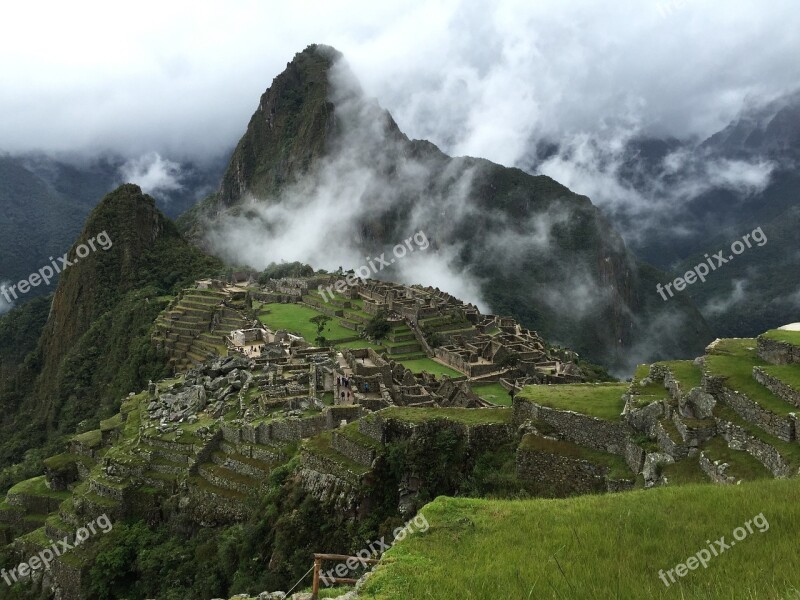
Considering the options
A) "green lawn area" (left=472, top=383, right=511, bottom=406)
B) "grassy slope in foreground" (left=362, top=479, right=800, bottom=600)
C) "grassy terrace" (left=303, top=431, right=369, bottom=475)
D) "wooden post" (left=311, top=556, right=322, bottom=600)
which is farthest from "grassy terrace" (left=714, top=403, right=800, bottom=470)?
"green lawn area" (left=472, top=383, right=511, bottom=406)

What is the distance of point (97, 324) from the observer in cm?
8150

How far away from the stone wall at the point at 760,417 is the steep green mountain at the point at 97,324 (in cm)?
5090

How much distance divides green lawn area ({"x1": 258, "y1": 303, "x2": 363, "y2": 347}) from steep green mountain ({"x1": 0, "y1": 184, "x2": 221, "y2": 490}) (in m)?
11.2

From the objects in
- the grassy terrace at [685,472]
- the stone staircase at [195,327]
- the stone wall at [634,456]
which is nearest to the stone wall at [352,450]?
the stone wall at [634,456]

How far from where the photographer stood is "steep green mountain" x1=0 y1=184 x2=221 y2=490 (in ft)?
204

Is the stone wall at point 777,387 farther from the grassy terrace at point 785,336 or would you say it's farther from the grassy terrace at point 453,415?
the grassy terrace at point 453,415

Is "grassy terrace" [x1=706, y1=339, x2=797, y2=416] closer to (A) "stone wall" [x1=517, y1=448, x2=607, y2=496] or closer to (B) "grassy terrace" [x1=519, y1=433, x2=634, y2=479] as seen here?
(B) "grassy terrace" [x1=519, y1=433, x2=634, y2=479]

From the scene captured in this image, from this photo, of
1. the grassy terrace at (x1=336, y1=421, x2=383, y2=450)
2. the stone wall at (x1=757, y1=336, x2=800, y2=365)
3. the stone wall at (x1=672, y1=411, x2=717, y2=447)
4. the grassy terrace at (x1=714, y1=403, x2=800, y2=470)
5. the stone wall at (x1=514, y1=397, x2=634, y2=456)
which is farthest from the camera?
the grassy terrace at (x1=336, y1=421, x2=383, y2=450)

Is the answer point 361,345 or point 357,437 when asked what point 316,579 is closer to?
point 357,437

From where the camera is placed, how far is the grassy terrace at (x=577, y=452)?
10.6 metres

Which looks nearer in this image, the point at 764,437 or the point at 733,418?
the point at 764,437

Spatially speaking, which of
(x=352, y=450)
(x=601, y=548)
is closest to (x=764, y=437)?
(x=601, y=548)

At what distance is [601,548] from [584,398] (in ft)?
23.7

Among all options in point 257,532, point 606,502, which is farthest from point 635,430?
point 257,532
